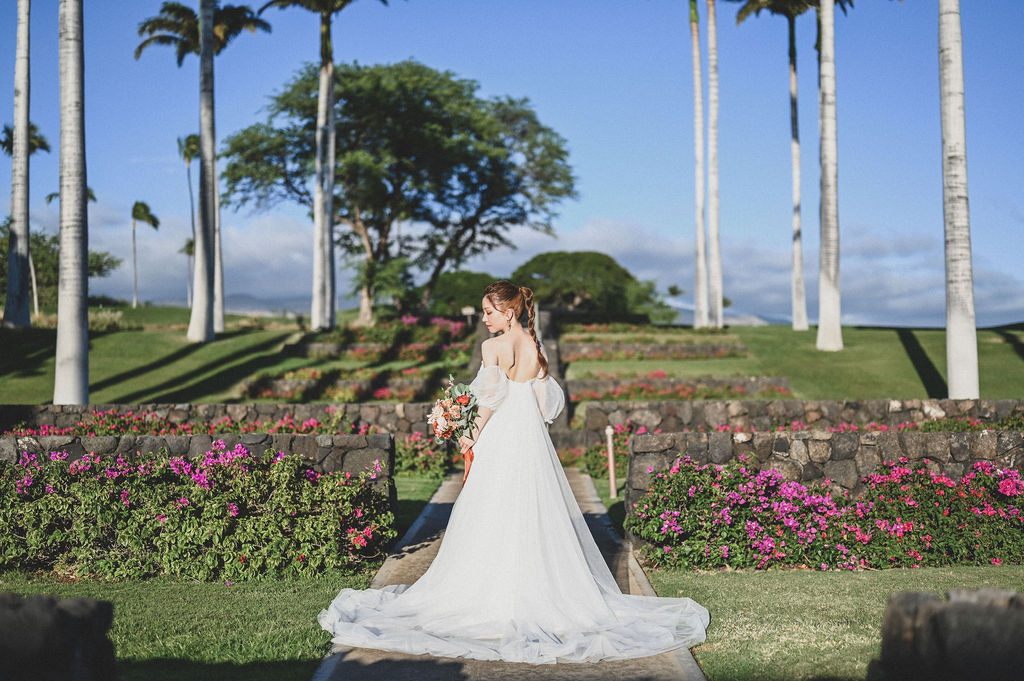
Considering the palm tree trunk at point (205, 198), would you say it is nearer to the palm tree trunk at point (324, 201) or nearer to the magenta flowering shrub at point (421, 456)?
the palm tree trunk at point (324, 201)

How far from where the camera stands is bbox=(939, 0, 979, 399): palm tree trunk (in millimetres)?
16828

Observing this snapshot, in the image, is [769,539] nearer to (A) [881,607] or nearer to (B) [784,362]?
(A) [881,607]

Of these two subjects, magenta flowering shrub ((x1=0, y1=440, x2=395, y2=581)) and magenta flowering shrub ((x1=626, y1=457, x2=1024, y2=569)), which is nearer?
magenta flowering shrub ((x1=0, y1=440, x2=395, y2=581))

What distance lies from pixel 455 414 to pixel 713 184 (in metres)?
28.2

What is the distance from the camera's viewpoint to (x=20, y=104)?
83.8 ft

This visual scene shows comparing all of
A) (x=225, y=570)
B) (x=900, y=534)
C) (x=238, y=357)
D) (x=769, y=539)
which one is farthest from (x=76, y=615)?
(x=238, y=357)

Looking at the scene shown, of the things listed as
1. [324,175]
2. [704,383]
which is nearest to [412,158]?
[324,175]

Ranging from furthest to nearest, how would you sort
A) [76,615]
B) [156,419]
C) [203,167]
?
[203,167] < [156,419] < [76,615]

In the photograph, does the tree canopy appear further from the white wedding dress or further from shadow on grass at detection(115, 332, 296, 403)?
the white wedding dress

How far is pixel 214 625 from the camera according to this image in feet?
19.3

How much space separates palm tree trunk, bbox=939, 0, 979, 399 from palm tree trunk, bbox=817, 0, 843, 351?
8.90 meters

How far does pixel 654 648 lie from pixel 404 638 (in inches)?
69.5

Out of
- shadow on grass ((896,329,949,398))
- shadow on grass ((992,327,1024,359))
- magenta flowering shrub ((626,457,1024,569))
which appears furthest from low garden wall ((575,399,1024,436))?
shadow on grass ((992,327,1024,359))

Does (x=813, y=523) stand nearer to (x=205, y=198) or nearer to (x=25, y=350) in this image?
(x=205, y=198)
